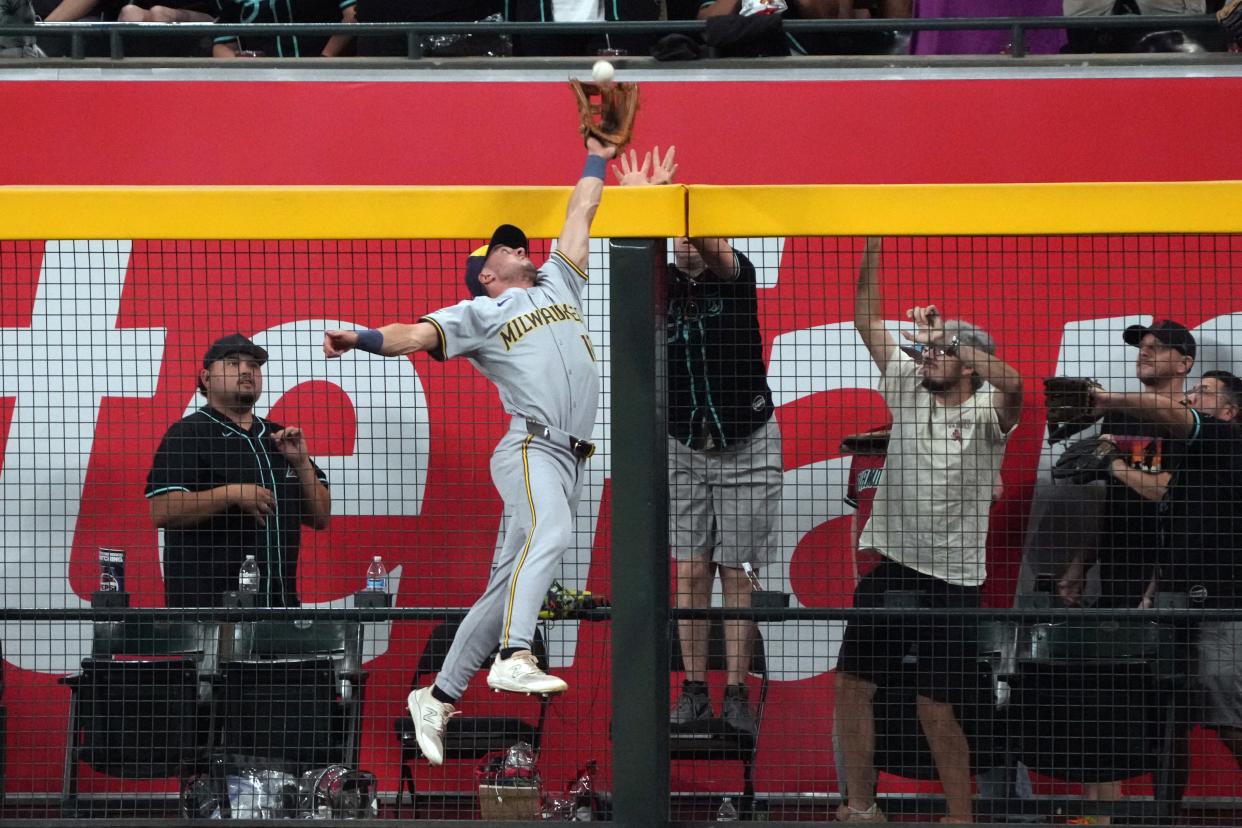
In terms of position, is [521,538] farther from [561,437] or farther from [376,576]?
[376,576]

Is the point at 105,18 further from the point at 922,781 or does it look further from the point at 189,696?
the point at 922,781

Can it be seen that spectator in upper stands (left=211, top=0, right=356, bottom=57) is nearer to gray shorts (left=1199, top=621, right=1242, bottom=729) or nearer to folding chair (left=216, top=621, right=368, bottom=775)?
folding chair (left=216, top=621, right=368, bottom=775)

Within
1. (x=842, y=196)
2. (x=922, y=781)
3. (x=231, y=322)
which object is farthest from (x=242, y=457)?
(x=922, y=781)

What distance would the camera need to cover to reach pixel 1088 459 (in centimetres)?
516

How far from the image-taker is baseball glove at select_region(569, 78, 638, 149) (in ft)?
14.0

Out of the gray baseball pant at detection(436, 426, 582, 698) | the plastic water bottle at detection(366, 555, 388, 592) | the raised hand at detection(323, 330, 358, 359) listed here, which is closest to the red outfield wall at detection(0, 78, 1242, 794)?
the plastic water bottle at detection(366, 555, 388, 592)

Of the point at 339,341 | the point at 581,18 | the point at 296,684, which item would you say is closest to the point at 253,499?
the point at 296,684

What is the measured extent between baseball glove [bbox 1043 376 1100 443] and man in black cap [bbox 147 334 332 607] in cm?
245

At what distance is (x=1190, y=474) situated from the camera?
511 cm

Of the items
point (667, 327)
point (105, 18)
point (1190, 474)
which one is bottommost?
point (1190, 474)

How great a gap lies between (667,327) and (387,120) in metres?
2.25

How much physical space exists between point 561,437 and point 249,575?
1.46m

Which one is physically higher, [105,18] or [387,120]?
[105,18]

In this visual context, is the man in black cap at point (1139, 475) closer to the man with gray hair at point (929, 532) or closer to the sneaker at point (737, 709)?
the man with gray hair at point (929, 532)
